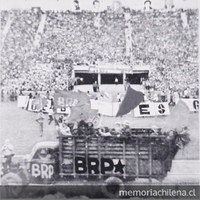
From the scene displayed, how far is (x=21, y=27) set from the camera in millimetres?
4469

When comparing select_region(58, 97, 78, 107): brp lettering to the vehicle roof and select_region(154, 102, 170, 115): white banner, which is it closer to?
the vehicle roof

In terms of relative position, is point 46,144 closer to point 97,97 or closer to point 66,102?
point 66,102

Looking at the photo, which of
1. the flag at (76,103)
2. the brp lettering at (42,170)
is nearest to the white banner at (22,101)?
the flag at (76,103)

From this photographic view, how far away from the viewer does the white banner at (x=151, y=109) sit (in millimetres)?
4402

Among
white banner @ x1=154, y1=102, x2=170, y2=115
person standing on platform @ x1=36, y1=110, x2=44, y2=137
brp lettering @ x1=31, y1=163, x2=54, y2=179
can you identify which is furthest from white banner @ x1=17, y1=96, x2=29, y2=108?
white banner @ x1=154, y1=102, x2=170, y2=115

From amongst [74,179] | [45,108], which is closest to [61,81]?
[45,108]

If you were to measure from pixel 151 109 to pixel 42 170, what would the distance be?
3.75ft

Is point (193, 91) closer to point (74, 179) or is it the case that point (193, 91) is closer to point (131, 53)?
point (131, 53)

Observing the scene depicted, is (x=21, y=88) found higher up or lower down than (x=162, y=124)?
higher up

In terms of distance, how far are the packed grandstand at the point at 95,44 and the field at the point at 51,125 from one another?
0.19 meters

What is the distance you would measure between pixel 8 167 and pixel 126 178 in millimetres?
1089

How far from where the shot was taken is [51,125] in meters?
4.43

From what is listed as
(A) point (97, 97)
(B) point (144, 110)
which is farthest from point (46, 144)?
(B) point (144, 110)

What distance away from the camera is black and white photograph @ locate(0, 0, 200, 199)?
4.38 meters
